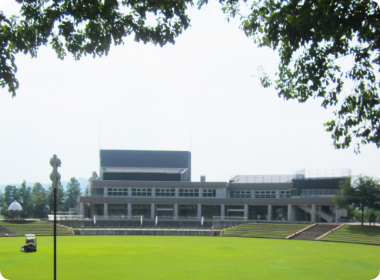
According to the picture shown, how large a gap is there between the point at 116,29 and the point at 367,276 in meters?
21.1

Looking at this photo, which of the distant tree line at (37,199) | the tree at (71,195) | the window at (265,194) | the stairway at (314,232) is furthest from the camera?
the tree at (71,195)

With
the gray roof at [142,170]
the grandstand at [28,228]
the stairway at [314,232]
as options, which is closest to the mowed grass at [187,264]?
the stairway at [314,232]

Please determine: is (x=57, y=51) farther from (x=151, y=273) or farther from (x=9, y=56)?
(x=151, y=273)

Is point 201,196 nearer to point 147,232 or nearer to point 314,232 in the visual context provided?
point 147,232

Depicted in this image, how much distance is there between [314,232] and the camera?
208ft

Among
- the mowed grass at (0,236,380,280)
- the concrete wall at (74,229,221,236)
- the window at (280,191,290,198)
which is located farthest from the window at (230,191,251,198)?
the mowed grass at (0,236,380,280)

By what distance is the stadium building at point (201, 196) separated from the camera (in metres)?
83.9

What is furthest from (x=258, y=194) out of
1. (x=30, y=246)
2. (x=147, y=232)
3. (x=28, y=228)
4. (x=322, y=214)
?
(x=30, y=246)

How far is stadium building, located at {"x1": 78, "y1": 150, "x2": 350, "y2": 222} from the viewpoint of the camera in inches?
3305

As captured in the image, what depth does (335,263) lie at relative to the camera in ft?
107

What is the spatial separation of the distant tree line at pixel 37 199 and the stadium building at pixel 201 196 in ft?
54.3

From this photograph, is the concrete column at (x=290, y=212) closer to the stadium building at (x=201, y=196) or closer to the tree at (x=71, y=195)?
the stadium building at (x=201, y=196)

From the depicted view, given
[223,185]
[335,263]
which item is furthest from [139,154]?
[335,263]

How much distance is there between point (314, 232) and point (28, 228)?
133ft
